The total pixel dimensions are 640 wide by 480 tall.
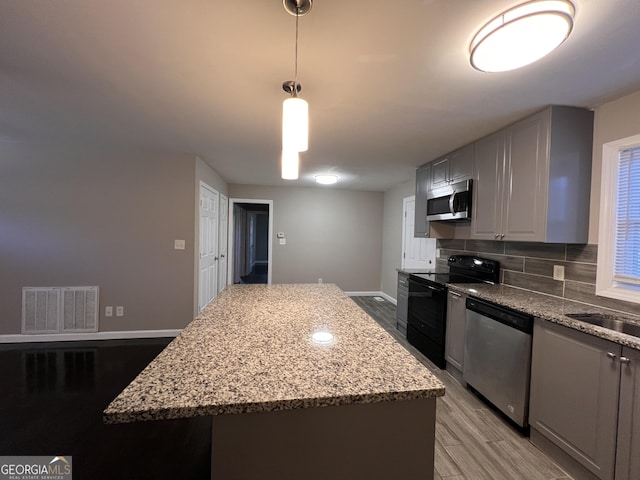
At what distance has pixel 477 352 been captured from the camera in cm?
222

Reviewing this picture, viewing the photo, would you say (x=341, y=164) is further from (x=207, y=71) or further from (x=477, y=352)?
(x=477, y=352)

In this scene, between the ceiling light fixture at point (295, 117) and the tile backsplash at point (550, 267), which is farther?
the tile backsplash at point (550, 267)

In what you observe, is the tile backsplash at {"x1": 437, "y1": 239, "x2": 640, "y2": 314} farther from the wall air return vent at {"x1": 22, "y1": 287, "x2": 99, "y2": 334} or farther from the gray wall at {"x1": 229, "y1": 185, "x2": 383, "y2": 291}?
the wall air return vent at {"x1": 22, "y1": 287, "x2": 99, "y2": 334}

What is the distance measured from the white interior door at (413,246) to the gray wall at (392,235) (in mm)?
151

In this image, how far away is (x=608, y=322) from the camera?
5.64 ft

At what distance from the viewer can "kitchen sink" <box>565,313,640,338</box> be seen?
165 centimetres

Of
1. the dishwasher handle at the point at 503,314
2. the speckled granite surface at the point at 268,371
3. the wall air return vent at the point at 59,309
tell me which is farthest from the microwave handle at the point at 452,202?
the wall air return vent at the point at 59,309

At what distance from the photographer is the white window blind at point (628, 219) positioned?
1.74 m

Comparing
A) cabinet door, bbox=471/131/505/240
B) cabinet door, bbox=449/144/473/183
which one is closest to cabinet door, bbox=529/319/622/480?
cabinet door, bbox=471/131/505/240

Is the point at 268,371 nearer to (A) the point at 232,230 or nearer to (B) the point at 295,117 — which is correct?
(B) the point at 295,117

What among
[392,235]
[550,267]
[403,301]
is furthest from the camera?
[392,235]

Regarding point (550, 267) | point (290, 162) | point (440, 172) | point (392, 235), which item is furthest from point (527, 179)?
point (392, 235)

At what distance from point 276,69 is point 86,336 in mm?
3821

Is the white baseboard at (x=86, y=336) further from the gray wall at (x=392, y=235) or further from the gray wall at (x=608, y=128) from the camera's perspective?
the gray wall at (x=608, y=128)
